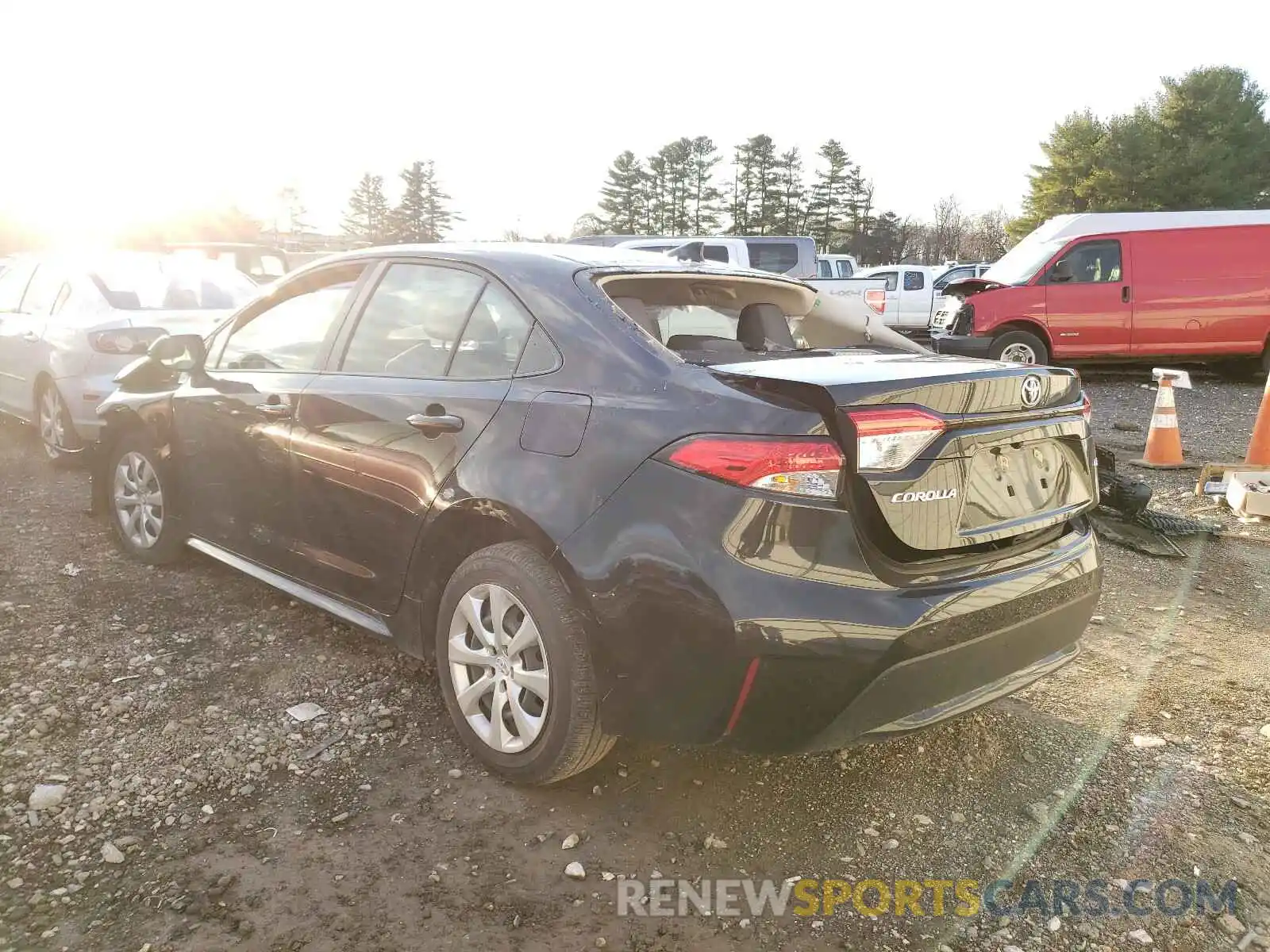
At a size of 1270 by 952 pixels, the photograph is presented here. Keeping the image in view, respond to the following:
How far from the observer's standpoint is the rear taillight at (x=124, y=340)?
612cm

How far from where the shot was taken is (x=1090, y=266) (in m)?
12.1

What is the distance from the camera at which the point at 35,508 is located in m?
5.64

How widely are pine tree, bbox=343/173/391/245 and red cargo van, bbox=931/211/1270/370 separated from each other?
98382 mm

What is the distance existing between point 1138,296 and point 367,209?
10321 cm

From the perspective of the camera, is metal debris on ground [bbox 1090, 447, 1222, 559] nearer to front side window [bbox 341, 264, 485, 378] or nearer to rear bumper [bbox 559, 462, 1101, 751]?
rear bumper [bbox 559, 462, 1101, 751]

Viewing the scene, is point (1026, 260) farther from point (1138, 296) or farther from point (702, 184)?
point (702, 184)

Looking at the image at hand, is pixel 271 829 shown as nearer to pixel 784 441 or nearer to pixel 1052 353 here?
pixel 784 441

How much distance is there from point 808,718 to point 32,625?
336 centimetres

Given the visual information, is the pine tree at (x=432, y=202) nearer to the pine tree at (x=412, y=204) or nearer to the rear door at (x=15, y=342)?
the pine tree at (x=412, y=204)

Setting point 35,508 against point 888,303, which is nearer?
point 35,508

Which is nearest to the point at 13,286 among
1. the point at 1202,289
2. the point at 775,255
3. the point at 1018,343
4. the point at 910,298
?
the point at 1018,343

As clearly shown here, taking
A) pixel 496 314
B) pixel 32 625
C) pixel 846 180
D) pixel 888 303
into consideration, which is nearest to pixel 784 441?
pixel 496 314

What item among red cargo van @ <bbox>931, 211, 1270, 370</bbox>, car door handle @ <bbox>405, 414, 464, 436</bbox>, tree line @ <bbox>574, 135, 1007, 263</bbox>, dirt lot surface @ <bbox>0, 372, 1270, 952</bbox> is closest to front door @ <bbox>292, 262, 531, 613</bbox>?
car door handle @ <bbox>405, 414, 464, 436</bbox>

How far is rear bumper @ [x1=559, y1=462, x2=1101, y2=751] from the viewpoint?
2115 mm
